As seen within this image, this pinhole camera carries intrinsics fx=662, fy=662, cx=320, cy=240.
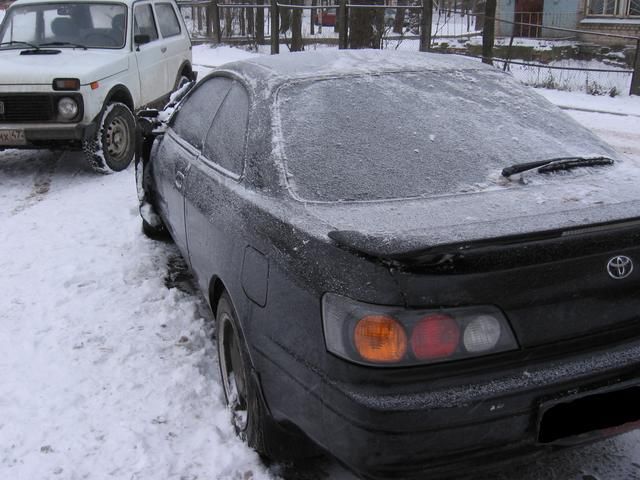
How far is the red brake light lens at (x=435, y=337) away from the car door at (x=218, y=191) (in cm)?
98

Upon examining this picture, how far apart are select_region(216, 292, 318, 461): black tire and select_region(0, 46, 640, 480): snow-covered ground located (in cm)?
10

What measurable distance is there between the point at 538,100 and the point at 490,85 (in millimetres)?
281

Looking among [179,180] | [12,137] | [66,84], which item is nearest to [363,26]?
[66,84]

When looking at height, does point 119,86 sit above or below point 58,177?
above

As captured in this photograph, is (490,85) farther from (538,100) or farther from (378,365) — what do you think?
(378,365)

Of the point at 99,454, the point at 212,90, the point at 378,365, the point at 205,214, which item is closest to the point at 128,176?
the point at 212,90

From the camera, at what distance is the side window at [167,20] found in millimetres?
9234

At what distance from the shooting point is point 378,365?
6.69ft

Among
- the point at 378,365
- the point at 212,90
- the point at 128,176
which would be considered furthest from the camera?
the point at 128,176

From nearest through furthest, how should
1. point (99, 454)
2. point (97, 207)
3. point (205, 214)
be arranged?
point (99, 454) → point (205, 214) → point (97, 207)

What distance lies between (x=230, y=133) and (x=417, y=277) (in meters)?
1.65

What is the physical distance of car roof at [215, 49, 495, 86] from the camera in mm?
3314

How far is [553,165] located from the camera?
9.16 ft

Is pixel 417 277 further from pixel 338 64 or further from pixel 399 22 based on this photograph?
pixel 399 22
